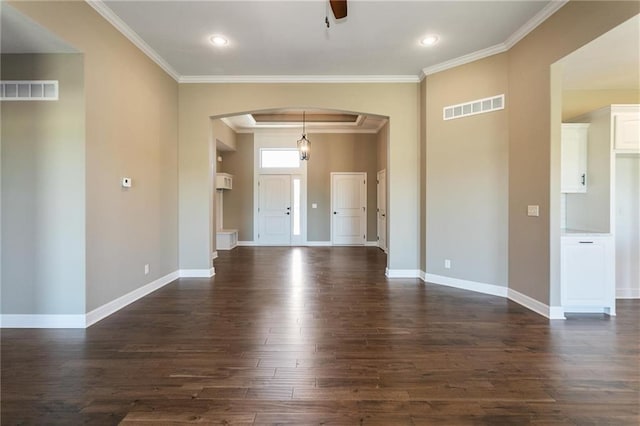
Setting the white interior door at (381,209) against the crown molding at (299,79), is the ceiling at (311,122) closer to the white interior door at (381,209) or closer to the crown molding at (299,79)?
the white interior door at (381,209)

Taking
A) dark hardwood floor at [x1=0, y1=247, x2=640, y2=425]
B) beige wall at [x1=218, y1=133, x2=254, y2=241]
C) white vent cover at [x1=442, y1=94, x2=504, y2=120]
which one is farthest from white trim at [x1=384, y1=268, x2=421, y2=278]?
beige wall at [x1=218, y1=133, x2=254, y2=241]

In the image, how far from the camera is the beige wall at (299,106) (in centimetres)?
493

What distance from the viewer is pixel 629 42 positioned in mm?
2846

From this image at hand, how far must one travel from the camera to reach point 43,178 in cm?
293

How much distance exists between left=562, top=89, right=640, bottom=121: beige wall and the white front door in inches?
197

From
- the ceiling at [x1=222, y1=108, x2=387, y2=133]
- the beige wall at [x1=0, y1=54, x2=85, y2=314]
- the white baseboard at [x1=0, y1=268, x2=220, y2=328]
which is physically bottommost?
the white baseboard at [x1=0, y1=268, x2=220, y2=328]

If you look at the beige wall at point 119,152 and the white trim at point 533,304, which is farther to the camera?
the white trim at point 533,304

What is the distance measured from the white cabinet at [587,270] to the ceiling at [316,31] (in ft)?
7.99

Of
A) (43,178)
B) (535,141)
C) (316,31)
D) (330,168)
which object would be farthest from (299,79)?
(330,168)

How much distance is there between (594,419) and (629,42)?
3.28 metres

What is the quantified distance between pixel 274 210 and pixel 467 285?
224 inches

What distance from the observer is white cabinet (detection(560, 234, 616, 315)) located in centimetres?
322

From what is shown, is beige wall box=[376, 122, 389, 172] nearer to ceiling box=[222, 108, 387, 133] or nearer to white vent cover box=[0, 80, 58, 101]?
ceiling box=[222, 108, 387, 133]

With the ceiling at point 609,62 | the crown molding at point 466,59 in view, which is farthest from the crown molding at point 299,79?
the ceiling at point 609,62
